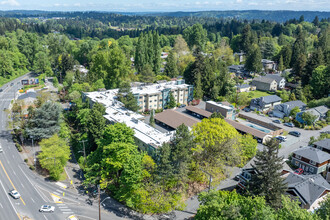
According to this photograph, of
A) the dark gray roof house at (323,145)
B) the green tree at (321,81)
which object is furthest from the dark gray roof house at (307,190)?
the green tree at (321,81)

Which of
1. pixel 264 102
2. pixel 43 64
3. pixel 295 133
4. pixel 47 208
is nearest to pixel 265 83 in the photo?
pixel 264 102

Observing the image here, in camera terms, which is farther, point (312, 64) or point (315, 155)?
point (312, 64)

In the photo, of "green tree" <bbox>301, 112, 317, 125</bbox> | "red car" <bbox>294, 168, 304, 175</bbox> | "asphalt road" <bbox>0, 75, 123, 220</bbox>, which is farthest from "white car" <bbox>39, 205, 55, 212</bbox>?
"green tree" <bbox>301, 112, 317, 125</bbox>

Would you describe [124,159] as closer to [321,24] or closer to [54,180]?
[54,180]

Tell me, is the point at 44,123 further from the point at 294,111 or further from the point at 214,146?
the point at 294,111

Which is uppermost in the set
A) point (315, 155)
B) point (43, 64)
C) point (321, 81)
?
point (321, 81)

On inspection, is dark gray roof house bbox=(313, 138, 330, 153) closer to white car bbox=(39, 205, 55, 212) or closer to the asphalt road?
the asphalt road

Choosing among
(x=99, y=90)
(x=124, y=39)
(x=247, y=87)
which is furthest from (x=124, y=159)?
(x=124, y=39)

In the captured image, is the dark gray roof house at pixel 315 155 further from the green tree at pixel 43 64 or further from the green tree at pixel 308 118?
the green tree at pixel 43 64
